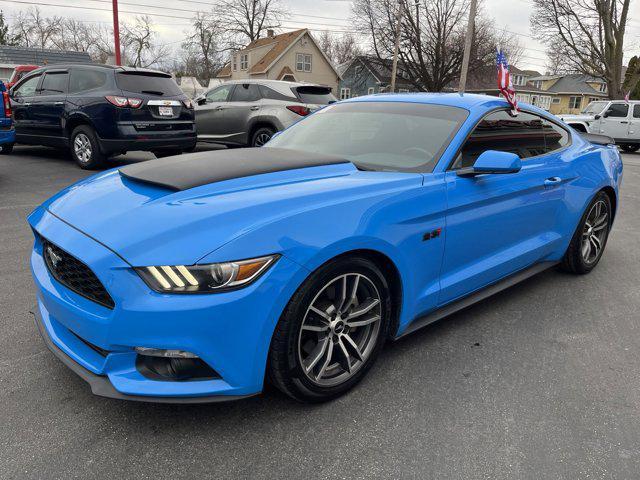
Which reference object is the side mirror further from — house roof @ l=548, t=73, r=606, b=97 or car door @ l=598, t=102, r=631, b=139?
house roof @ l=548, t=73, r=606, b=97

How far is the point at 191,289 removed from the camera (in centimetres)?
189

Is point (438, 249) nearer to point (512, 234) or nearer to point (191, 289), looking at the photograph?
point (512, 234)

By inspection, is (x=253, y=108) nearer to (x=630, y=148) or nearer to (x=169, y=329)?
(x=169, y=329)

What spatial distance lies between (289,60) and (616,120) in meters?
30.7

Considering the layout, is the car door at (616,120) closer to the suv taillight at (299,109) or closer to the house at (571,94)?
the suv taillight at (299,109)

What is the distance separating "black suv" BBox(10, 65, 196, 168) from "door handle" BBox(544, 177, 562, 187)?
6.69m

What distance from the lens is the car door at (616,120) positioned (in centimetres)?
1823

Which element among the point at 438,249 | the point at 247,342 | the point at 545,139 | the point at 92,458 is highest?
the point at 545,139

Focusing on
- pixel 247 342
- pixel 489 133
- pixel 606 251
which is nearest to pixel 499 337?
pixel 489 133

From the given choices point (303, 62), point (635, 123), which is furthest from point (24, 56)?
point (635, 123)

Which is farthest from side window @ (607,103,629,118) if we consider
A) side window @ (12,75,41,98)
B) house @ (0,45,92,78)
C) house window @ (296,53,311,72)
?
house window @ (296,53,311,72)

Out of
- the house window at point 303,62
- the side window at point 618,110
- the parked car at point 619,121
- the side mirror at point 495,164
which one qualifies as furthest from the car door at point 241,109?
the house window at point 303,62

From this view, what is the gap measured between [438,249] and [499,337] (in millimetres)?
901

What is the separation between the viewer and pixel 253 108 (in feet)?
33.9
